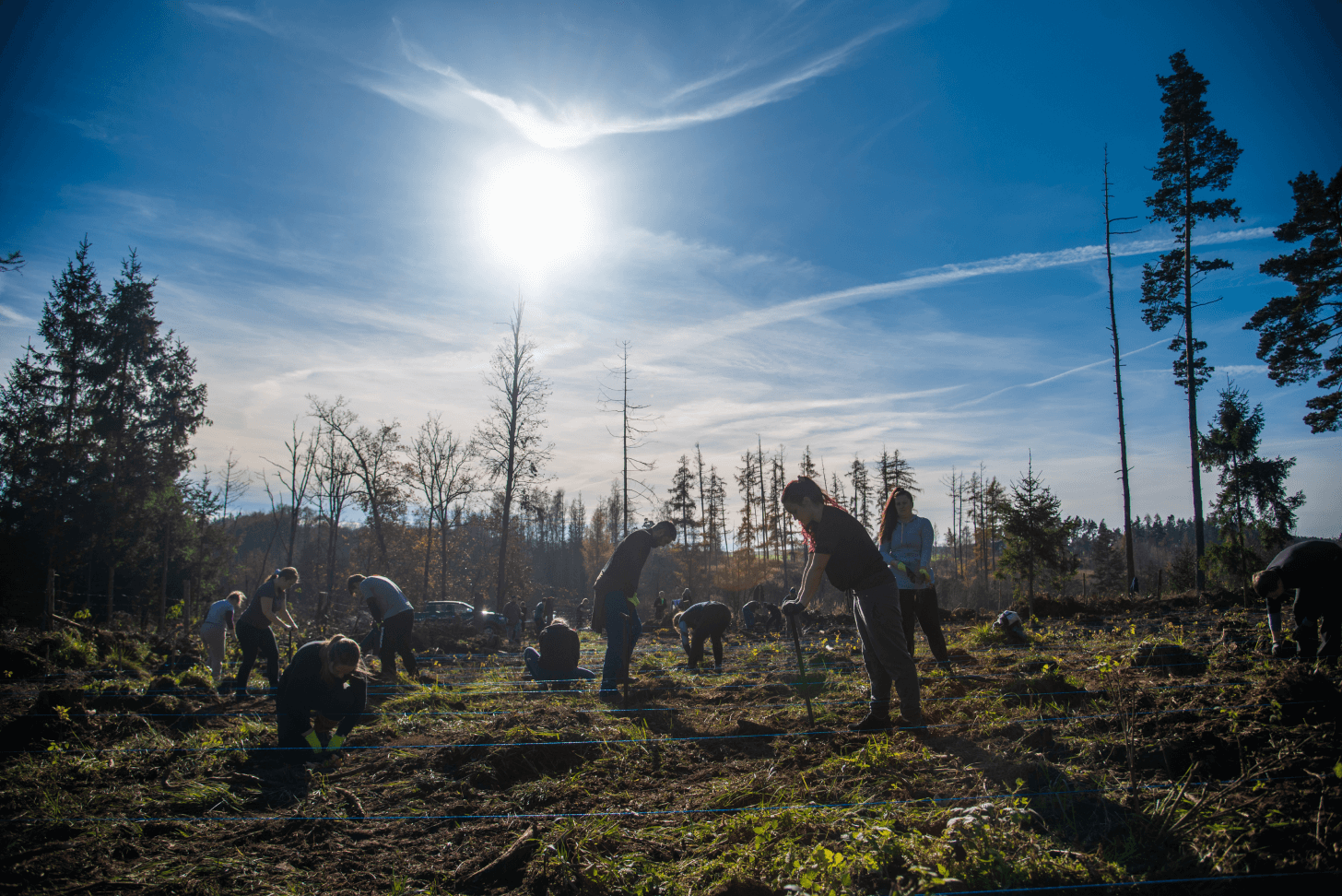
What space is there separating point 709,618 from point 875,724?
14.8ft

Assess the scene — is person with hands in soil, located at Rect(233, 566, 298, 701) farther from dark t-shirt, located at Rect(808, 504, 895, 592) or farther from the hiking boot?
the hiking boot

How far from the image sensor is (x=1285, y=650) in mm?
4539

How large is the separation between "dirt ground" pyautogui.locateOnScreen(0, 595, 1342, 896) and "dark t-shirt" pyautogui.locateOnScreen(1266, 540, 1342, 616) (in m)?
0.56

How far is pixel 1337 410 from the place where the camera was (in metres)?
14.4

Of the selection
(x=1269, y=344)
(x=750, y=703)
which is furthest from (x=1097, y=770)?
(x=1269, y=344)

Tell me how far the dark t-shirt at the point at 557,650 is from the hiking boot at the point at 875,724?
395 centimetres

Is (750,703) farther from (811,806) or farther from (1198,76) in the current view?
A: (1198,76)

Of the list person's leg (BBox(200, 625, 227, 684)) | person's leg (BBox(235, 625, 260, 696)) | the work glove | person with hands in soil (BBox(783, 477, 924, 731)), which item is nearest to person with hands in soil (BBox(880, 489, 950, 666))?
person with hands in soil (BBox(783, 477, 924, 731))

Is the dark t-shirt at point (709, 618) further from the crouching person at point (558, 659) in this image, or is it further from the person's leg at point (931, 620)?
the person's leg at point (931, 620)

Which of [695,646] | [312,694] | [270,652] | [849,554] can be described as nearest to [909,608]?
[849,554]

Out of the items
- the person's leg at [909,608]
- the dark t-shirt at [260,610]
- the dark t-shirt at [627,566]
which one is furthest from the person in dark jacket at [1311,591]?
the dark t-shirt at [260,610]

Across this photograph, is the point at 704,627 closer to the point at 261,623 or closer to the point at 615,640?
the point at 615,640

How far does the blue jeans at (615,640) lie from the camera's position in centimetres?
631

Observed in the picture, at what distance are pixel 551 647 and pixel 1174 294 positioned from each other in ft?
65.3
